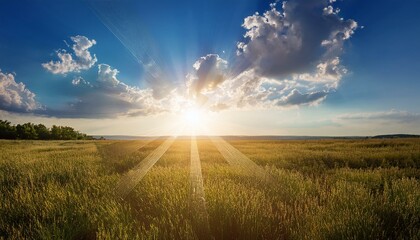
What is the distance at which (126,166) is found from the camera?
1186 cm

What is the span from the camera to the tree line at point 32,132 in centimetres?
6725

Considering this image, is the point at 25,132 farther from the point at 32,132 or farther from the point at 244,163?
the point at 244,163

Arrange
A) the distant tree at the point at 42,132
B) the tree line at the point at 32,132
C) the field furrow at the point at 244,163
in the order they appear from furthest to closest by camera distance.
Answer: the distant tree at the point at 42,132, the tree line at the point at 32,132, the field furrow at the point at 244,163

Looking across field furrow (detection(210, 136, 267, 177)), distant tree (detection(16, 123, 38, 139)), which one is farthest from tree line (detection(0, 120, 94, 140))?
field furrow (detection(210, 136, 267, 177))

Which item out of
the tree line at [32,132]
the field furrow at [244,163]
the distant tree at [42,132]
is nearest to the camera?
the field furrow at [244,163]

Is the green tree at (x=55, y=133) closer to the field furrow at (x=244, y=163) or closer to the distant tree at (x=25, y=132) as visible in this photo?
the distant tree at (x=25, y=132)

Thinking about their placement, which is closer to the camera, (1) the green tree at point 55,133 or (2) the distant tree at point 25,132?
(2) the distant tree at point 25,132

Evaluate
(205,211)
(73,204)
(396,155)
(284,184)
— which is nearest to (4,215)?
(73,204)

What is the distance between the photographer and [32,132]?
69.6 m

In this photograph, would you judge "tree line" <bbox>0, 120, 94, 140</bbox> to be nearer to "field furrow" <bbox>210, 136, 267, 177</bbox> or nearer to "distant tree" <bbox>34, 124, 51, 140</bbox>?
"distant tree" <bbox>34, 124, 51, 140</bbox>

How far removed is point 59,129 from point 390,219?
8870cm

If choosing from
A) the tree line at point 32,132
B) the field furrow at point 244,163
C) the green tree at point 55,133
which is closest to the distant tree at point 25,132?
the tree line at point 32,132

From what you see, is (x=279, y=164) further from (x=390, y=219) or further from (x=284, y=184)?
(x=390, y=219)

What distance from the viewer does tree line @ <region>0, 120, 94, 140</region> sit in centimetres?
6725
